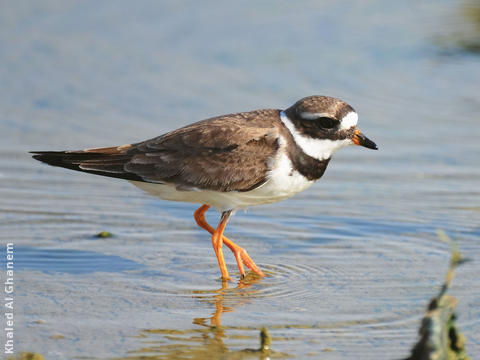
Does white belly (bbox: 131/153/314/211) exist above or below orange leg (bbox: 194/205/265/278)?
above

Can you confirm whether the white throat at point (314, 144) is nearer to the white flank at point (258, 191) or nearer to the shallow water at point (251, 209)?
the white flank at point (258, 191)

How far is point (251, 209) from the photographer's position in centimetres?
789

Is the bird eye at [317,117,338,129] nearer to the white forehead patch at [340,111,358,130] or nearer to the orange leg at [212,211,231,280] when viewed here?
the white forehead patch at [340,111,358,130]

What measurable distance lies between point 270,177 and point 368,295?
44.6 inches

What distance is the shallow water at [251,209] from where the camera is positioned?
214 inches

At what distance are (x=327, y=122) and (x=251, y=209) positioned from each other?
5.54 ft

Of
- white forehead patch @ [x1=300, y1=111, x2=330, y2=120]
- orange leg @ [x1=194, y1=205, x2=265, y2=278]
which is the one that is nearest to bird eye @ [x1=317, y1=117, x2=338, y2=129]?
white forehead patch @ [x1=300, y1=111, x2=330, y2=120]

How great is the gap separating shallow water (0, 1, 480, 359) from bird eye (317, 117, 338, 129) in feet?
3.44

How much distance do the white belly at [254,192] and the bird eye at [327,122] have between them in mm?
378

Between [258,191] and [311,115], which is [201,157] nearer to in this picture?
[258,191]

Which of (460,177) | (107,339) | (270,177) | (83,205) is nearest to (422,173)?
(460,177)

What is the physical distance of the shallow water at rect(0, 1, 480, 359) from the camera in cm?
544

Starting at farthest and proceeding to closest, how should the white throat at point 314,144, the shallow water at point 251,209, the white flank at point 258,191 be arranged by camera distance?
the white throat at point 314,144, the white flank at point 258,191, the shallow water at point 251,209

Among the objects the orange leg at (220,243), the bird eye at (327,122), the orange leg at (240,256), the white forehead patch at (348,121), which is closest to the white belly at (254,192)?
the orange leg at (220,243)
